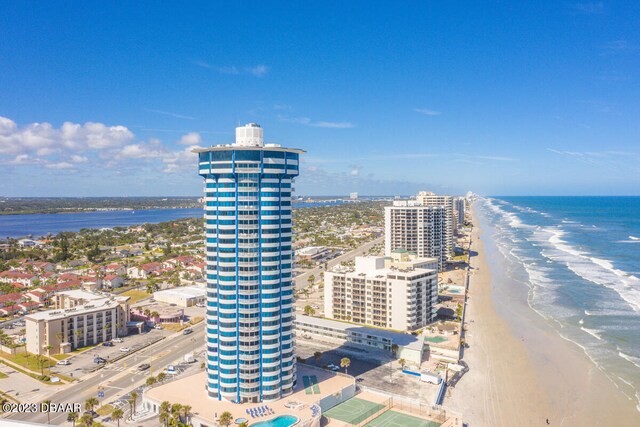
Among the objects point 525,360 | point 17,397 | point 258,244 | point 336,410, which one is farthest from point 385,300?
point 17,397

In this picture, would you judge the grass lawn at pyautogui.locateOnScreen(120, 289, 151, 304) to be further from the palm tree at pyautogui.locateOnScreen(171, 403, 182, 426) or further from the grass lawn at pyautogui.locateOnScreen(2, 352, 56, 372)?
the palm tree at pyautogui.locateOnScreen(171, 403, 182, 426)

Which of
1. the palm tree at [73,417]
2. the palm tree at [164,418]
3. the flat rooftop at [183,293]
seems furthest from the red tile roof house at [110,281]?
the palm tree at [164,418]

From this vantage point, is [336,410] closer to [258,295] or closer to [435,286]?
[258,295]

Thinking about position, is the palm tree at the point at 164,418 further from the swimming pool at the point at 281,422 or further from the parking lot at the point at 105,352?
the parking lot at the point at 105,352

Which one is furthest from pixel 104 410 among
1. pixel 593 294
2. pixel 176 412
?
pixel 593 294

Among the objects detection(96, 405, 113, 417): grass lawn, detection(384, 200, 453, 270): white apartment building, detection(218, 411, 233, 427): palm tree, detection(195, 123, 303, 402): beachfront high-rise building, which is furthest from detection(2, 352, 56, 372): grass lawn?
detection(384, 200, 453, 270): white apartment building

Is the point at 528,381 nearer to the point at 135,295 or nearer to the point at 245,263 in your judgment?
the point at 245,263
